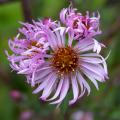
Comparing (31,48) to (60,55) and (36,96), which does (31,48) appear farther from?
(36,96)

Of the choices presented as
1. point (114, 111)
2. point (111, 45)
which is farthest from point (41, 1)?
point (114, 111)

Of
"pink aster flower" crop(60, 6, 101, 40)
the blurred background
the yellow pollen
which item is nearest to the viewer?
"pink aster flower" crop(60, 6, 101, 40)

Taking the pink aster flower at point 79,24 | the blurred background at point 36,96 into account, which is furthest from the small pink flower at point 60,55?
the blurred background at point 36,96

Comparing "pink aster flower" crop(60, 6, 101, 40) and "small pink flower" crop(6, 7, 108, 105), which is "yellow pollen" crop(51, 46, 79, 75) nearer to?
"small pink flower" crop(6, 7, 108, 105)

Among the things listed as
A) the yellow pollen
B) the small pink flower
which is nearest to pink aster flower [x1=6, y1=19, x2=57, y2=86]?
the small pink flower

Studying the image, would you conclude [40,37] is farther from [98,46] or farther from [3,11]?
[3,11]

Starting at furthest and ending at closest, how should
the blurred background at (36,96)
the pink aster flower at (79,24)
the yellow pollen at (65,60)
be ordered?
the blurred background at (36,96), the yellow pollen at (65,60), the pink aster flower at (79,24)

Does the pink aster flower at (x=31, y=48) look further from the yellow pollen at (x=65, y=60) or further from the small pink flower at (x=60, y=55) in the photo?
the yellow pollen at (x=65, y=60)
